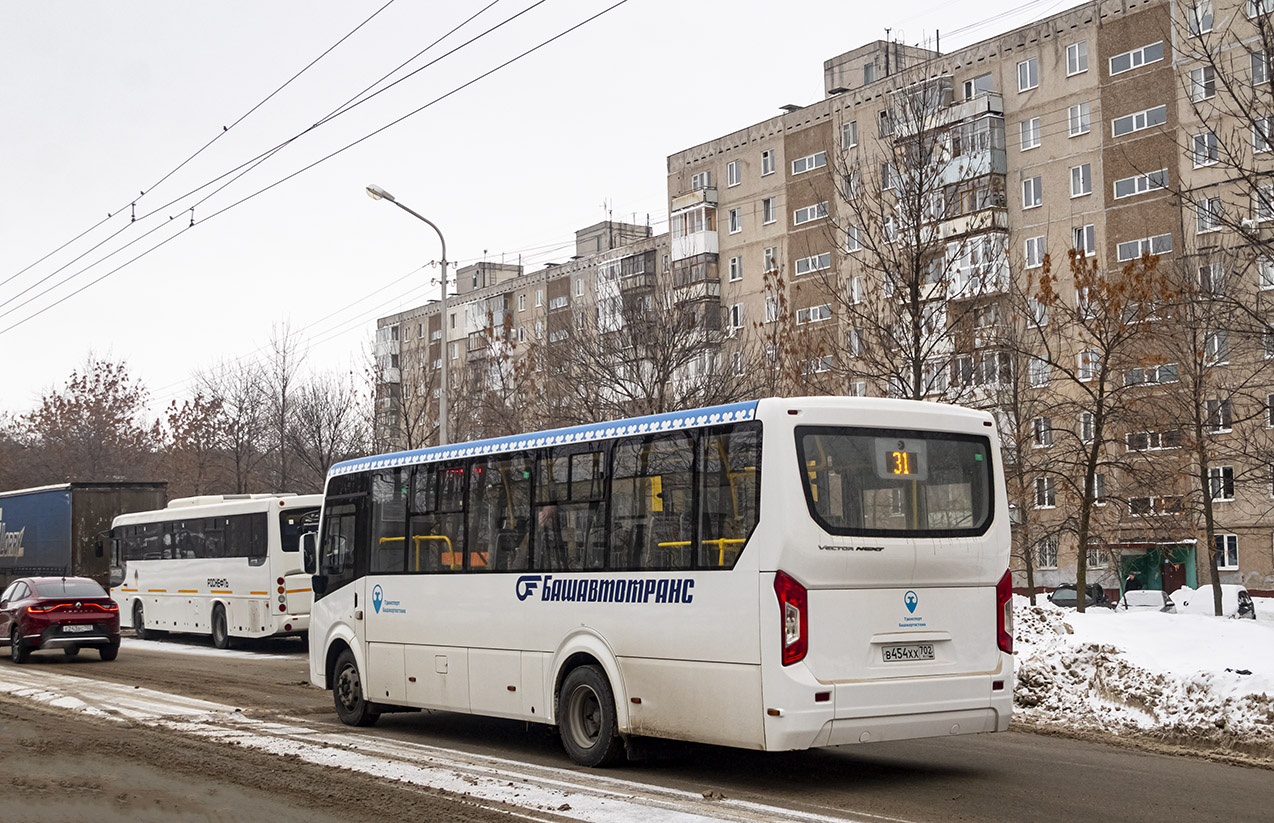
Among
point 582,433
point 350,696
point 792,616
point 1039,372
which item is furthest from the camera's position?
point 1039,372

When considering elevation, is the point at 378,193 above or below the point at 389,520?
above

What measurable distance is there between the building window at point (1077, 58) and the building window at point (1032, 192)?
4.29 meters

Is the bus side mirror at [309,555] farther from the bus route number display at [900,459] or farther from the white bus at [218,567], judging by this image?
the white bus at [218,567]

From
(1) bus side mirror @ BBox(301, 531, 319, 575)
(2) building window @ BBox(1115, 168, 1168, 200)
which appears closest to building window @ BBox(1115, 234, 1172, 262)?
(2) building window @ BBox(1115, 168, 1168, 200)

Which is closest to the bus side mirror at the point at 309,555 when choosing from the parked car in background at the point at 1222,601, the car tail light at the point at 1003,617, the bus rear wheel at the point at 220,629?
the car tail light at the point at 1003,617

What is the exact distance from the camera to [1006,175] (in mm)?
55969

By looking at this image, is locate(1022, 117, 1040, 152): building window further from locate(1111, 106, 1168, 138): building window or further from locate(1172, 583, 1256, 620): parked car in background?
locate(1172, 583, 1256, 620): parked car in background

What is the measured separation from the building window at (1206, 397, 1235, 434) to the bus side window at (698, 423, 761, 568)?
19686mm

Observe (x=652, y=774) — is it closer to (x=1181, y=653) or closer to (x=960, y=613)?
(x=960, y=613)

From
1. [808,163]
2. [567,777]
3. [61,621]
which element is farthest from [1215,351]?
[808,163]

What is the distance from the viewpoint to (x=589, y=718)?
11.1 m

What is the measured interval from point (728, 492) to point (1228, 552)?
45.3 metres

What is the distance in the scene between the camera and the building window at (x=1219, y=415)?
28359 millimetres

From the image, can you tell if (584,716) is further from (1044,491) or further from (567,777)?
(1044,491)
